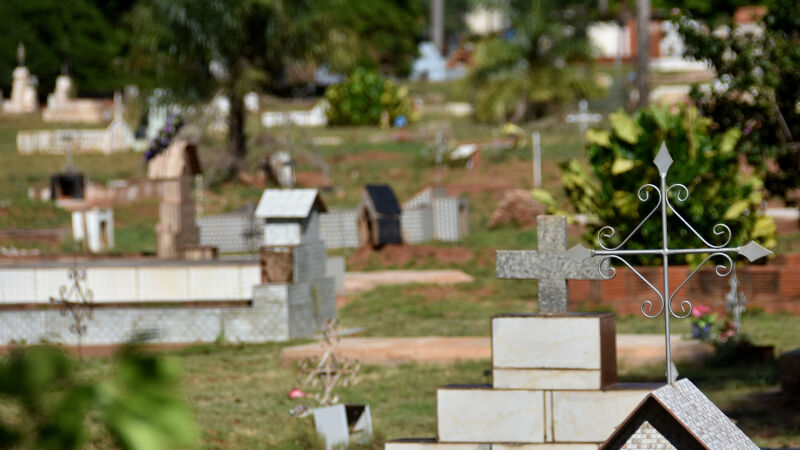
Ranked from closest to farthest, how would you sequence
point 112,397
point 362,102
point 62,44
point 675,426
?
point 112,397 → point 675,426 → point 362,102 → point 62,44

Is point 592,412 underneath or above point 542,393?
underneath

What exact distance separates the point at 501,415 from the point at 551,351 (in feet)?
1.60

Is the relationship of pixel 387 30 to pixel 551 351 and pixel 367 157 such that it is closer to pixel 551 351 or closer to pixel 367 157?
pixel 367 157

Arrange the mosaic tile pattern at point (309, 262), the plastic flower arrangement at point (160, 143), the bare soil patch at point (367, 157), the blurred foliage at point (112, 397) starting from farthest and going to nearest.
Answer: the bare soil patch at point (367, 157)
the plastic flower arrangement at point (160, 143)
the mosaic tile pattern at point (309, 262)
the blurred foliage at point (112, 397)

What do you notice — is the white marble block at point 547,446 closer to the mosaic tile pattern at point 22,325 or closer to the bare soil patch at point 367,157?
the mosaic tile pattern at point 22,325

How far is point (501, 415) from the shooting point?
753cm

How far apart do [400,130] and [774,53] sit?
30970mm

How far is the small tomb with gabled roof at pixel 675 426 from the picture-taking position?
17.6 ft

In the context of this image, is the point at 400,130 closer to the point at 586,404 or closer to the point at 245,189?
the point at 245,189

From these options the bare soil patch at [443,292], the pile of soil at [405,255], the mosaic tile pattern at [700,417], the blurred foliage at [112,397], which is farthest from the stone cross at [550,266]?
the pile of soil at [405,255]

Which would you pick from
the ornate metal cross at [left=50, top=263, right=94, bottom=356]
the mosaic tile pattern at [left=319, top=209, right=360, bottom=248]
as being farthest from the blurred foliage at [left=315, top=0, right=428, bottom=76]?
the ornate metal cross at [left=50, top=263, right=94, bottom=356]

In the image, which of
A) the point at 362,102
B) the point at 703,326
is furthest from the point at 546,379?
the point at 362,102

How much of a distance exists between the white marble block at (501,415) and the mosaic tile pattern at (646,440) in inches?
75.1

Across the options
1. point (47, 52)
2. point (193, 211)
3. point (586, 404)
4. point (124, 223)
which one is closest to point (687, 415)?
point (586, 404)
